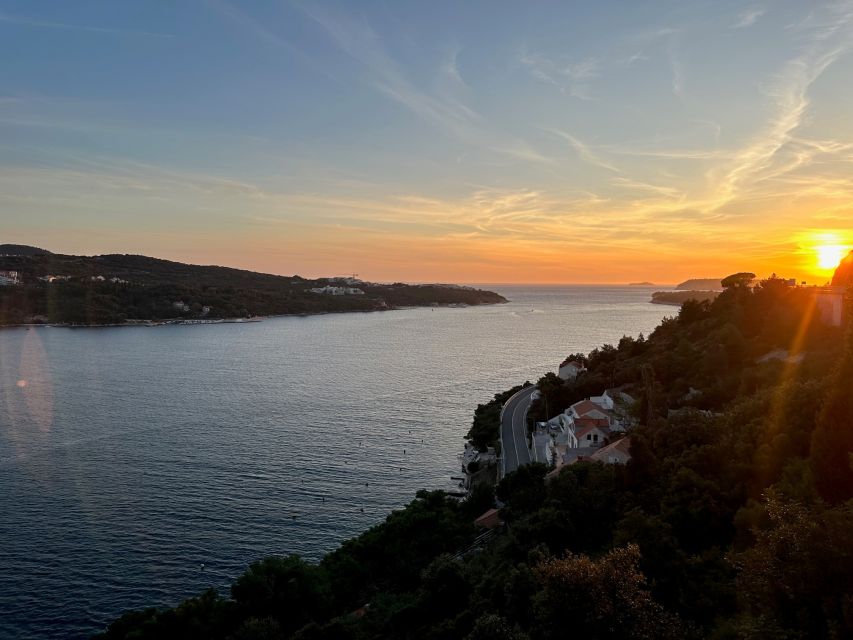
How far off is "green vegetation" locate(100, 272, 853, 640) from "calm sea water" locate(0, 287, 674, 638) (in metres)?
5.27

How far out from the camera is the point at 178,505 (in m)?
33.3

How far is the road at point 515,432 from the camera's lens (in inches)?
1416

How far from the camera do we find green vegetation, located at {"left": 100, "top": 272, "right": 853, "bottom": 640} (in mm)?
10258

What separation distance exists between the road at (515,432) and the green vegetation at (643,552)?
251 inches

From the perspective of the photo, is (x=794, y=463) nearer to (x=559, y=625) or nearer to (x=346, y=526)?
(x=559, y=625)

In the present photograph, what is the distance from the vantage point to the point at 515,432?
139ft

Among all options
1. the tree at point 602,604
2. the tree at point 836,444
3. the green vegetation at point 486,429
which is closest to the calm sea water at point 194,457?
the green vegetation at point 486,429

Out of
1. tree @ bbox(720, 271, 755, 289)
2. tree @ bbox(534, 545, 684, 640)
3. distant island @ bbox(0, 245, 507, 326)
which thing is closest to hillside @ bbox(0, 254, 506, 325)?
distant island @ bbox(0, 245, 507, 326)

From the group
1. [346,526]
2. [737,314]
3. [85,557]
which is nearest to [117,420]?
[85,557]

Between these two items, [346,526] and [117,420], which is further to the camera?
[117,420]

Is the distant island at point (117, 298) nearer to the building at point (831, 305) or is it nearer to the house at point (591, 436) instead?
the house at point (591, 436)

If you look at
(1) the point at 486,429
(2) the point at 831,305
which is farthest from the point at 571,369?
(2) the point at 831,305

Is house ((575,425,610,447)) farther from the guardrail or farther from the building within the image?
the building

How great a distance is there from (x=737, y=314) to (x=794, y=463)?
28537mm
